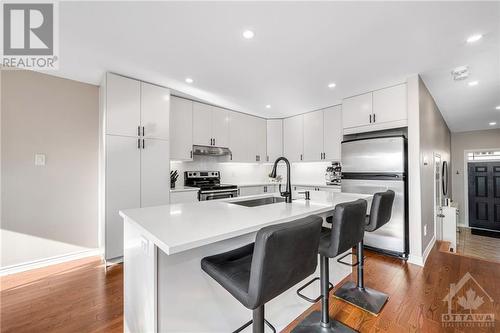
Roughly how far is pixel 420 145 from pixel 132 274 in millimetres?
3506

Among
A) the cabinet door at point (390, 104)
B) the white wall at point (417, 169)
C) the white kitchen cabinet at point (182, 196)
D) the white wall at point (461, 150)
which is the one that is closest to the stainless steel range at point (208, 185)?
the white kitchen cabinet at point (182, 196)

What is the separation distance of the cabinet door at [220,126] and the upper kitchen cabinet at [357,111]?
7.10 feet

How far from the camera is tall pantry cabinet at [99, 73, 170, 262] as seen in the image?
263 cm

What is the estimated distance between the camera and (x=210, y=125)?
3.95 metres

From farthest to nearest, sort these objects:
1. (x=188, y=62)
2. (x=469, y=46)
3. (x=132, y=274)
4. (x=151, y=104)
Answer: (x=151, y=104) < (x=188, y=62) < (x=469, y=46) < (x=132, y=274)

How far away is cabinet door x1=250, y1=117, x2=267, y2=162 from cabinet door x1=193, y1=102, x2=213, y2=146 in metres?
1.15

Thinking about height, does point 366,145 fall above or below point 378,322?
above

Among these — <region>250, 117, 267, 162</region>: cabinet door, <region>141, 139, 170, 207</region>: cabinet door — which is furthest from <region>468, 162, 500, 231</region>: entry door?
<region>141, 139, 170, 207</region>: cabinet door

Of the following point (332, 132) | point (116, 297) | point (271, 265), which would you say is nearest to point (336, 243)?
point (271, 265)

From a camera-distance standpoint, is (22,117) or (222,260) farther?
(22,117)

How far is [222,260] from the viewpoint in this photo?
1.17 meters

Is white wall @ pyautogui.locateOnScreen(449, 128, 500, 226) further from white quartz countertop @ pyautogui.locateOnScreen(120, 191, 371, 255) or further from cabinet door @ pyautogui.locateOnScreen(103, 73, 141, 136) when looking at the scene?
cabinet door @ pyautogui.locateOnScreen(103, 73, 141, 136)

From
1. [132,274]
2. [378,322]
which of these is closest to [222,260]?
[132,274]

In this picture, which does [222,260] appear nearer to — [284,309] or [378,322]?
[284,309]
